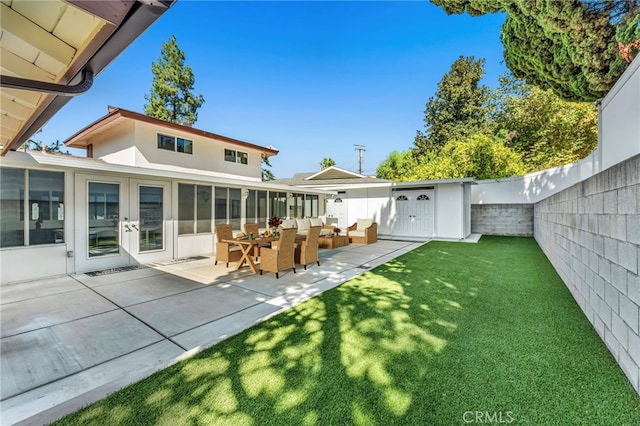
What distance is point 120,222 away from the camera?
281 inches

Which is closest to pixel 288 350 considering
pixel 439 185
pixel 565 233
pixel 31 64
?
pixel 31 64

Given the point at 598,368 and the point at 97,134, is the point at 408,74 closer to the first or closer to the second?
the point at 97,134

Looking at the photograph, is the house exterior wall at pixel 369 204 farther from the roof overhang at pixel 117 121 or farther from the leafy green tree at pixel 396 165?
the leafy green tree at pixel 396 165

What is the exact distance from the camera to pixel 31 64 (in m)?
1.95

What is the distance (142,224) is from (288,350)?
6.65 metres

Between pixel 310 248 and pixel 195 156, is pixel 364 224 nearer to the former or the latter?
pixel 310 248

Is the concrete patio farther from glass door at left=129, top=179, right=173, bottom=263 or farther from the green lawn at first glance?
glass door at left=129, top=179, right=173, bottom=263

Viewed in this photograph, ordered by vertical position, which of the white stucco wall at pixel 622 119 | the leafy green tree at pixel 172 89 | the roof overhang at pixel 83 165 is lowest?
the roof overhang at pixel 83 165

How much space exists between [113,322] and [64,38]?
11.7 feet

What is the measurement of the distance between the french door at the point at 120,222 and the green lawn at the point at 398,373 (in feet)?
18.6

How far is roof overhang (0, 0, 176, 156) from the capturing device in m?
1.18

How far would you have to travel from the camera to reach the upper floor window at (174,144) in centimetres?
1005

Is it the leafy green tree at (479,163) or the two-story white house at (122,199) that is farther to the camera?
the leafy green tree at (479,163)

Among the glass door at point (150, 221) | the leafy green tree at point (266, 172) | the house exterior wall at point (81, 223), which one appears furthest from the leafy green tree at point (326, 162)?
the glass door at point (150, 221)
